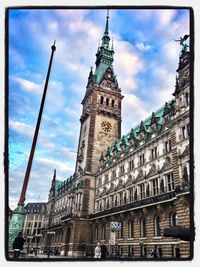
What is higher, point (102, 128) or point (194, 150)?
point (102, 128)

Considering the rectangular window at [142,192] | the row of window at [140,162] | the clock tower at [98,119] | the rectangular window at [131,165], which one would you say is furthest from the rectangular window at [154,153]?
the clock tower at [98,119]

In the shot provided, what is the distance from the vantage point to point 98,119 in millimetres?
57062

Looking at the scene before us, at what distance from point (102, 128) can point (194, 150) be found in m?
50.5

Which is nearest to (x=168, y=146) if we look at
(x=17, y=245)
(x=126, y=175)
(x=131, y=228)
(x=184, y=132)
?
(x=184, y=132)

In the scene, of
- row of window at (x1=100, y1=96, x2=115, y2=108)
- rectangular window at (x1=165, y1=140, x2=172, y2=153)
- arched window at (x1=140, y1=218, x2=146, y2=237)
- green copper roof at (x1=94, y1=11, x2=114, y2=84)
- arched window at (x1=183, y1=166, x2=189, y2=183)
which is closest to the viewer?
arched window at (x1=183, y1=166, x2=189, y2=183)

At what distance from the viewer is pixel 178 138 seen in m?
27.8

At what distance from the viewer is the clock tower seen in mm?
54594

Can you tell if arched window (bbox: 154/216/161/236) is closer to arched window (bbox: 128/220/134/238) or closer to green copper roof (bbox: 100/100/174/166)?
arched window (bbox: 128/220/134/238)

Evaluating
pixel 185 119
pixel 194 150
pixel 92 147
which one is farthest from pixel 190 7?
pixel 92 147

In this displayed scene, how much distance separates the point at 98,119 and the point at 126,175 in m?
17.9

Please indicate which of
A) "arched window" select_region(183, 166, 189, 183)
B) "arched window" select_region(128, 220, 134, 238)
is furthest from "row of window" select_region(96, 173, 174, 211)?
"arched window" select_region(183, 166, 189, 183)
